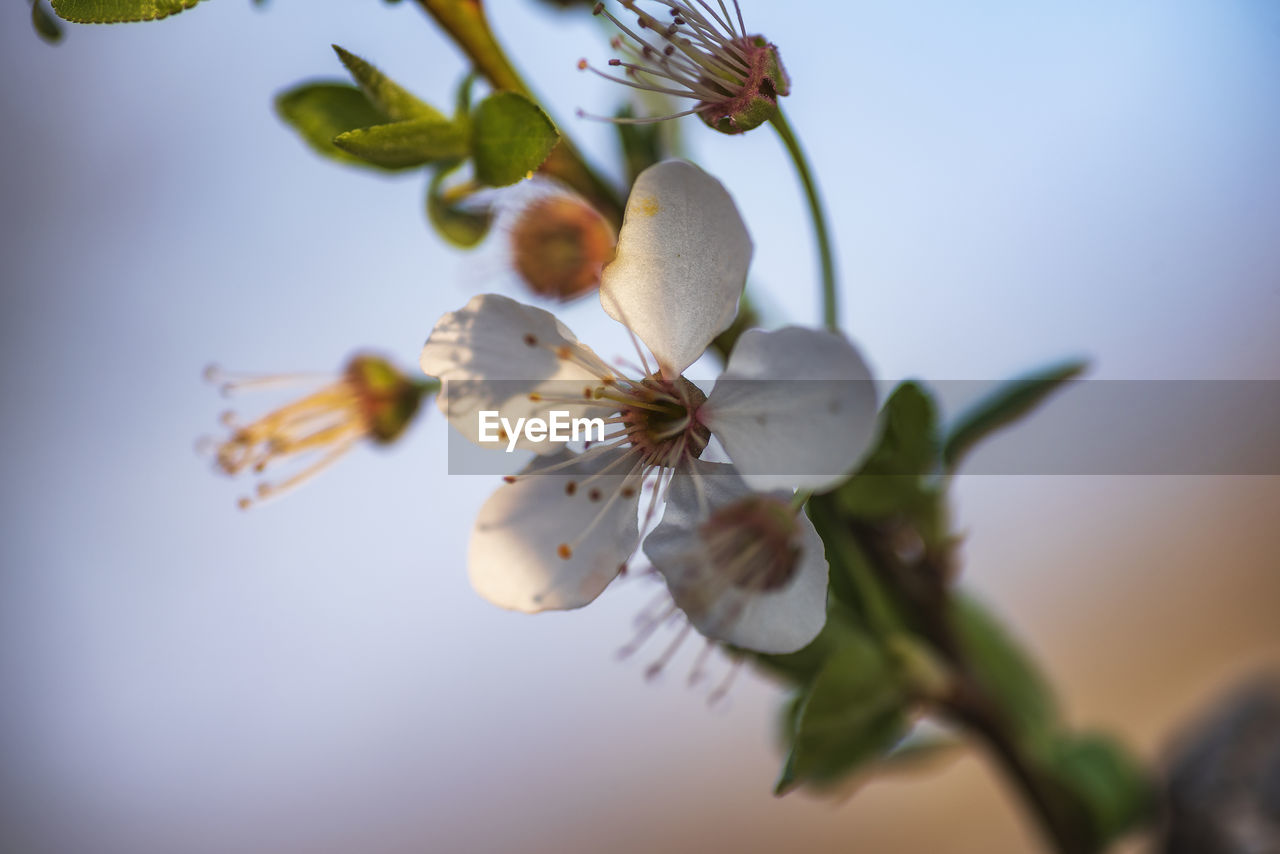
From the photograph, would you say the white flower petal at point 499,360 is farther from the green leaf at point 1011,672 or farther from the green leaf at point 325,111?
the green leaf at point 1011,672

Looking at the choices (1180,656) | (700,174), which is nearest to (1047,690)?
(700,174)

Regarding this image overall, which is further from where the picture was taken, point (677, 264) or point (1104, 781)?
point (1104, 781)

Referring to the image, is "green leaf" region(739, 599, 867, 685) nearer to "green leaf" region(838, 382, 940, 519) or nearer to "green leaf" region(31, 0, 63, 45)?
"green leaf" region(838, 382, 940, 519)

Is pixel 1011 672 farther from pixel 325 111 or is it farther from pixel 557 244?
pixel 325 111

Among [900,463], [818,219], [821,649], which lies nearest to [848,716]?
[821,649]

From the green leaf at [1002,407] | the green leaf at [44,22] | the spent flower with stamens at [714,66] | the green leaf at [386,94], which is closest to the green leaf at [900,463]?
the green leaf at [1002,407]

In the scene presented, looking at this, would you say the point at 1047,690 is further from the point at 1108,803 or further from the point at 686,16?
the point at 686,16
